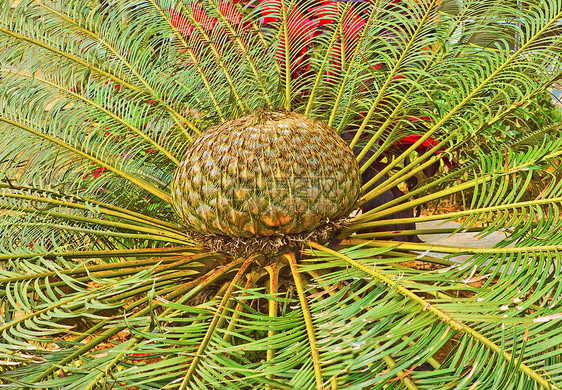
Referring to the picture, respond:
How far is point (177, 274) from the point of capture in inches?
61.2

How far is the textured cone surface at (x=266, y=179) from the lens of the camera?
4.74ft

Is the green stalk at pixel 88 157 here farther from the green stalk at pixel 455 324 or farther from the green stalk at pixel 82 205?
the green stalk at pixel 455 324

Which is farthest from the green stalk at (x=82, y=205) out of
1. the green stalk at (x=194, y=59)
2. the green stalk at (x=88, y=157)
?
the green stalk at (x=194, y=59)

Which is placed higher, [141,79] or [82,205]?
[141,79]

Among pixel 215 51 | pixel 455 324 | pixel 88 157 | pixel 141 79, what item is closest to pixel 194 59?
pixel 215 51

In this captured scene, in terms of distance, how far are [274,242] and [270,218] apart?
8 cm

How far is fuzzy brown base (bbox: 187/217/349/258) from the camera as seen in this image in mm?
1480

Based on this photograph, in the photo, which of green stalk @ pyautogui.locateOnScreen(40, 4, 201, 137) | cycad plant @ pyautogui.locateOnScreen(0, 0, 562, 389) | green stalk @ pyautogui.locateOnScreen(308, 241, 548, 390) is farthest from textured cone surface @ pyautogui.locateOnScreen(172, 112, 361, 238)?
green stalk @ pyautogui.locateOnScreen(40, 4, 201, 137)

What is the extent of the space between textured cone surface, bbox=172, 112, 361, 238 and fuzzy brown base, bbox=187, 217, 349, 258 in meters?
0.02

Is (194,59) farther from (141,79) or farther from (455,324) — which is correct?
(455,324)

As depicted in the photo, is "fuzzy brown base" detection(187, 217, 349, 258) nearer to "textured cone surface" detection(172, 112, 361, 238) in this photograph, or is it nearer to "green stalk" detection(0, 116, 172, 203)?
"textured cone surface" detection(172, 112, 361, 238)

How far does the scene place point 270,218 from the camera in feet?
4.73

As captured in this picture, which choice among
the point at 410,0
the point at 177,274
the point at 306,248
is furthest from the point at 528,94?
the point at 177,274

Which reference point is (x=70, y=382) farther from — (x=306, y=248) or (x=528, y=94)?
(x=528, y=94)
